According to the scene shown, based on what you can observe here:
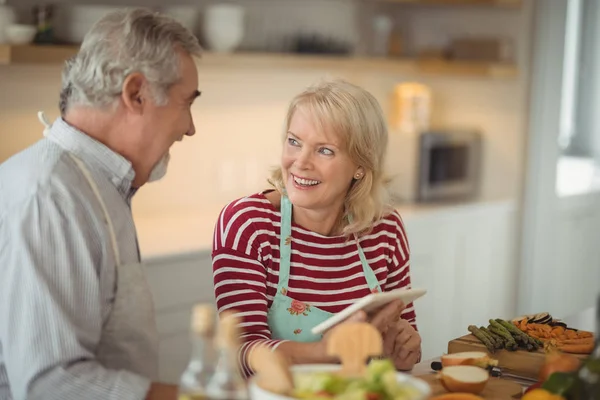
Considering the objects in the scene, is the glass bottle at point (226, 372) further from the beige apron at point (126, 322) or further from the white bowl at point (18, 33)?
the white bowl at point (18, 33)

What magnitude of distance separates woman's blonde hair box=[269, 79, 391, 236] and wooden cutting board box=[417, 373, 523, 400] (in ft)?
1.85

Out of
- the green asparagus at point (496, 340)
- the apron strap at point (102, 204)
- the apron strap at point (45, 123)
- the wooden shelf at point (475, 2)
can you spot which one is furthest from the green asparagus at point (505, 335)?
the wooden shelf at point (475, 2)

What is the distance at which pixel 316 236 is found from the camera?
89.4 inches

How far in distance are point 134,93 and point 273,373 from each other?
2.08 ft

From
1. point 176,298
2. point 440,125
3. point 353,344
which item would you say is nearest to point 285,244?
point 353,344

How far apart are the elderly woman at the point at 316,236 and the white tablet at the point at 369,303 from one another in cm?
13

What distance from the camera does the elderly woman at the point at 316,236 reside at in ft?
6.98

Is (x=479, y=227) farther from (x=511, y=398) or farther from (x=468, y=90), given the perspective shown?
(x=511, y=398)

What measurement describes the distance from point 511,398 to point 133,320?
0.75 metres

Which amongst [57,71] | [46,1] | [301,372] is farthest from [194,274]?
[301,372]

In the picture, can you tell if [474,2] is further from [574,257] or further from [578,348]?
[578,348]

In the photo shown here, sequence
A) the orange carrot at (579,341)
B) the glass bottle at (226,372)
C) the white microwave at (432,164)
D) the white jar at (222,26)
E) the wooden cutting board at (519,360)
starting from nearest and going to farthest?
the glass bottle at (226,372) → the wooden cutting board at (519,360) → the orange carrot at (579,341) → the white jar at (222,26) → the white microwave at (432,164)

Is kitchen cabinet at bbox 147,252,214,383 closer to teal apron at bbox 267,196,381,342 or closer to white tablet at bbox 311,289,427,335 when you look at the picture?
teal apron at bbox 267,196,381,342

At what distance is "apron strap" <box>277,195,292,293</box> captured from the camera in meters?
2.19
